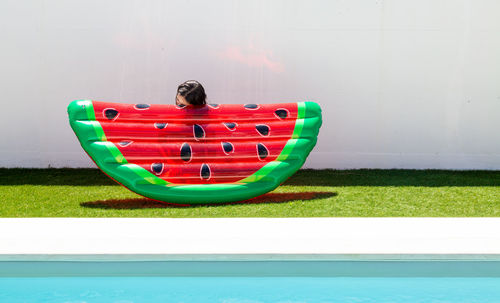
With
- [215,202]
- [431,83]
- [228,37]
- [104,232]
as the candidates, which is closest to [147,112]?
[215,202]

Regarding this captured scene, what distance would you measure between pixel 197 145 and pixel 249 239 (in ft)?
6.09

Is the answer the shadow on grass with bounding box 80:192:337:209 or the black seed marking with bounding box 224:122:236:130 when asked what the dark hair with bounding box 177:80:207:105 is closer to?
the black seed marking with bounding box 224:122:236:130

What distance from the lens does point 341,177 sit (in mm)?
6137

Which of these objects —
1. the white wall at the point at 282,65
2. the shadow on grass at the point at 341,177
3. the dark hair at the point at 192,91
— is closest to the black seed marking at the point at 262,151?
the dark hair at the point at 192,91

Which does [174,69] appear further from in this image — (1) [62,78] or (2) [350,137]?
(2) [350,137]

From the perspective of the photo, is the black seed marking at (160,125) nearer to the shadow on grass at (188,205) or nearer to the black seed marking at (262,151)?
the shadow on grass at (188,205)

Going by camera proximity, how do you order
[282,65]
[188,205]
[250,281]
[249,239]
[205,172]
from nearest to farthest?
[250,281] → [249,239] → [188,205] → [205,172] → [282,65]

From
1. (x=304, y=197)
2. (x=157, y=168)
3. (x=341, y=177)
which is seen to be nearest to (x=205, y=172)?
(x=157, y=168)

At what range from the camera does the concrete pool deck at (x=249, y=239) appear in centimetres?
277

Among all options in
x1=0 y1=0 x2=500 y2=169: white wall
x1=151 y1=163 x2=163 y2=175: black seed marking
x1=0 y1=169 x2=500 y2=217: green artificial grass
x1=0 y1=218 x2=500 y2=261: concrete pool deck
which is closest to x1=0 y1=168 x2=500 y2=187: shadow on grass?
x1=0 y1=169 x2=500 y2=217: green artificial grass

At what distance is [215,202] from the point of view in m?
4.46

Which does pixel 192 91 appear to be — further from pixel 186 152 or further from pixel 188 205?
pixel 188 205

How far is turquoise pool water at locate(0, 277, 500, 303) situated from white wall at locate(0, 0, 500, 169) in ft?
13.5

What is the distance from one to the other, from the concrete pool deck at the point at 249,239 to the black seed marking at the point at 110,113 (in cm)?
122
